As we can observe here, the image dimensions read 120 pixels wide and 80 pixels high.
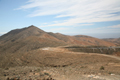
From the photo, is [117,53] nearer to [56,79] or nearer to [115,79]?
[115,79]

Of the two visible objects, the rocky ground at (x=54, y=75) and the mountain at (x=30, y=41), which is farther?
the mountain at (x=30, y=41)

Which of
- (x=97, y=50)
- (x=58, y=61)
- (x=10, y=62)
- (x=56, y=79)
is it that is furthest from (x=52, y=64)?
(x=97, y=50)

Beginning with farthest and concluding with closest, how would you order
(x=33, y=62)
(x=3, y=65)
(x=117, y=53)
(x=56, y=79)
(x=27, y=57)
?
(x=117, y=53)
(x=27, y=57)
(x=33, y=62)
(x=3, y=65)
(x=56, y=79)

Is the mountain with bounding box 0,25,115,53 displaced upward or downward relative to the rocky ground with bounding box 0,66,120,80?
upward

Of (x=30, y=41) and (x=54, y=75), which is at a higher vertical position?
(x=30, y=41)

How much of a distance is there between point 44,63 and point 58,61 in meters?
2.67

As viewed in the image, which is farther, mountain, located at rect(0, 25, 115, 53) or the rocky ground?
mountain, located at rect(0, 25, 115, 53)

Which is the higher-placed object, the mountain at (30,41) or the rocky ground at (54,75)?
the mountain at (30,41)

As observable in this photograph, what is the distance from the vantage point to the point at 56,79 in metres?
8.41

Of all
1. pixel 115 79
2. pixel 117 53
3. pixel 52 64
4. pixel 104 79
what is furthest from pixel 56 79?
pixel 117 53

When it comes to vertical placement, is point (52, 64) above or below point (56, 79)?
below

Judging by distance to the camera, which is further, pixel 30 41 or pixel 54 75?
pixel 30 41

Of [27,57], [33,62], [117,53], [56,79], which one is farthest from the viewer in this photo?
[117,53]

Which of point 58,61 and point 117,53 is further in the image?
point 117,53
